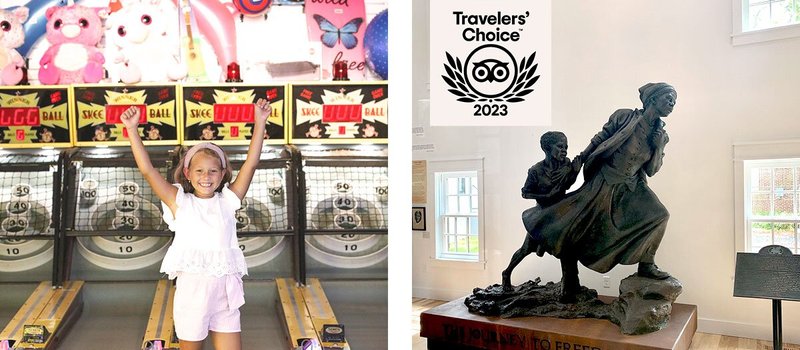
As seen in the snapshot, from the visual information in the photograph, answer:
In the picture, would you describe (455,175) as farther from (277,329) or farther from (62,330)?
(62,330)

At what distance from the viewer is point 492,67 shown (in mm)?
2992

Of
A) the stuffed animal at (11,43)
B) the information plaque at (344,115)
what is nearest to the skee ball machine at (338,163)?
the information plaque at (344,115)

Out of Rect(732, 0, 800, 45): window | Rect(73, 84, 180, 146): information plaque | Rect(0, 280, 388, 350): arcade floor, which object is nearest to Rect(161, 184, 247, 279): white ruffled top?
Rect(0, 280, 388, 350): arcade floor

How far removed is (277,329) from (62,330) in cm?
78

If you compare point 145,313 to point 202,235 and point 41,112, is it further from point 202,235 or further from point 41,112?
point 41,112

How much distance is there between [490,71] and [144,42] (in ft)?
5.30

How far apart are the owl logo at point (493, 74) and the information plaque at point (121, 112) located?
1431 mm

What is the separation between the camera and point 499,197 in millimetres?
4195

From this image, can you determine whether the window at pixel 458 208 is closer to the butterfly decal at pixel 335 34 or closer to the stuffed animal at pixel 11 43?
the butterfly decal at pixel 335 34

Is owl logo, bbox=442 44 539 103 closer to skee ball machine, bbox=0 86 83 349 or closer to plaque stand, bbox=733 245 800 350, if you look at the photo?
plaque stand, bbox=733 245 800 350

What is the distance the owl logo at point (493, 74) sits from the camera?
3000mm

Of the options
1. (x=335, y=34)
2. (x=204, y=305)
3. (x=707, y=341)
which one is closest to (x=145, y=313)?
(x=204, y=305)

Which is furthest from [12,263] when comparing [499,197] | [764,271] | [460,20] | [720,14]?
[720,14]

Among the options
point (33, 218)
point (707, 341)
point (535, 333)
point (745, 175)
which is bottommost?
point (707, 341)
